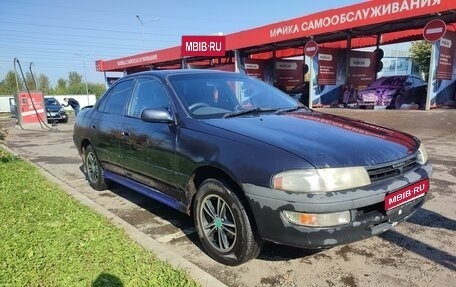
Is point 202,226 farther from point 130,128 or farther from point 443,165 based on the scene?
point 443,165

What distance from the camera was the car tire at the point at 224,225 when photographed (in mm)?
2982

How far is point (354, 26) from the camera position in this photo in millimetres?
15055

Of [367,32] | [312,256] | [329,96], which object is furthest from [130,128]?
[367,32]

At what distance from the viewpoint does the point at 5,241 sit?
358 centimetres

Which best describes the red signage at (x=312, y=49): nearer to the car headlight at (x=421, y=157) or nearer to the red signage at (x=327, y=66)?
the red signage at (x=327, y=66)

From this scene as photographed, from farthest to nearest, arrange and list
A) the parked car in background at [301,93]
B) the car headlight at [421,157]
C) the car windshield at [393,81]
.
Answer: the parked car in background at [301,93] → the car windshield at [393,81] → the car headlight at [421,157]

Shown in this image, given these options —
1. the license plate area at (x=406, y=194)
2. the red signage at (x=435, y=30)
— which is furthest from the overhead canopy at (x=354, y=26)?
the license plate area at (x=406, y=194)

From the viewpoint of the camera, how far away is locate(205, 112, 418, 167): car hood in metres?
2.79

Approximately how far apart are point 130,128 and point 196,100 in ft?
3.21

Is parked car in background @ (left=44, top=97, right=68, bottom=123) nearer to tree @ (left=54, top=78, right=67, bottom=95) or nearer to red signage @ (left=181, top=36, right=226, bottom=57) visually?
red signage @ (left=181, top=36, right=226, bottom=57)

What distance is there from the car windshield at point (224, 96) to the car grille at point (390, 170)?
1.39 m

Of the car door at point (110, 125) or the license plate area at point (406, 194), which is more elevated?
the car door at point (110, 125)

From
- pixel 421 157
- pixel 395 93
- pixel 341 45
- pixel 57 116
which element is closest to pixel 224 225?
pixel 421 157

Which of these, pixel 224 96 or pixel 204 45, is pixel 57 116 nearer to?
pixel 204 45
